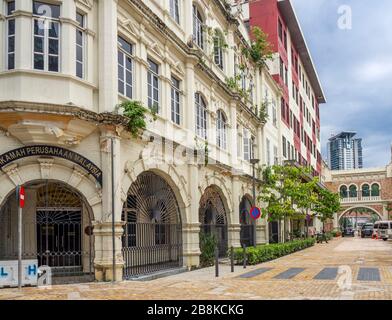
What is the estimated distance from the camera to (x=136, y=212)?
18.5 metres

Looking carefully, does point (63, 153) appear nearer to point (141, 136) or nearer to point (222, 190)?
point (141, 136)

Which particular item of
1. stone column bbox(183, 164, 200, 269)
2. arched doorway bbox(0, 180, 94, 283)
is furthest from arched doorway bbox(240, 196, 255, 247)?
arched doorway bbox(0, 180, 94, 283)

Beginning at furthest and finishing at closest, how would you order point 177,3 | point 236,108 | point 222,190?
point 236,108, point 222,190, point 177,3

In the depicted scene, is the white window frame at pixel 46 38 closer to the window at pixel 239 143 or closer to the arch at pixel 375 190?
the window at pixel 239 143

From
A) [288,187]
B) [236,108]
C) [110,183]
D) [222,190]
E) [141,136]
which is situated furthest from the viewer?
[288,187]

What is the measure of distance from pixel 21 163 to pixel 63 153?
110 centimetres

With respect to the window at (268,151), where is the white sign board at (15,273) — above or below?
below

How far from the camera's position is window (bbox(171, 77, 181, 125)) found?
19719 millimetres

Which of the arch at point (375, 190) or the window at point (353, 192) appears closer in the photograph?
the arch at point (375, 190)

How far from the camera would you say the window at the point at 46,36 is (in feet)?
44.9

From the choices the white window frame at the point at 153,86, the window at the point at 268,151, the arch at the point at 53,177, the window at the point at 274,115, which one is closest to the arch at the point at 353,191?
the window at the point at 274,115

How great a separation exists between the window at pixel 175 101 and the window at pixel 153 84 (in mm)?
1270

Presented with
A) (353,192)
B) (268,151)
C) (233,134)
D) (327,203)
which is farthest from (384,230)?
(233,134)
